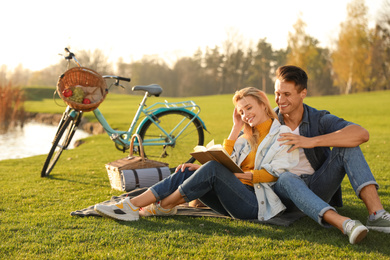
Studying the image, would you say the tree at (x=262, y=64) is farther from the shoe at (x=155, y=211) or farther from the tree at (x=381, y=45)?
the shoe at (x=155, y=211)

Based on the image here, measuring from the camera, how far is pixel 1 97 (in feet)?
50.6

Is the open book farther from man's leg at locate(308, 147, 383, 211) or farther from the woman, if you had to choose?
man's leg at locate(308, 147, 383, 211)

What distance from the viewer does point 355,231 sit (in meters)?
2.66

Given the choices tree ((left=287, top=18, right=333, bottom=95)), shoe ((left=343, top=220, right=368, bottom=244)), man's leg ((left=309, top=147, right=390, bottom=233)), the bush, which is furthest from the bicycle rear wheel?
tree ((left=287, top=18, right=333, bottom=95))

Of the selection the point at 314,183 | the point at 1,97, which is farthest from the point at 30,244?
the point at 1,97

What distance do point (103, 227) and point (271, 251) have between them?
4.28ft

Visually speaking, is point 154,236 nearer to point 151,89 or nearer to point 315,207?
point 315,207

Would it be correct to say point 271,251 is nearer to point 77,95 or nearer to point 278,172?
point 278,172

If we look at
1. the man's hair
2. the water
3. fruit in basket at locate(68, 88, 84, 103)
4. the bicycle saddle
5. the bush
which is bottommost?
the water

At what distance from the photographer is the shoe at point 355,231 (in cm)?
266

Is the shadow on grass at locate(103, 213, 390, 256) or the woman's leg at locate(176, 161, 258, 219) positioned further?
the woman's leg at locate(176, 161, 258, 219)

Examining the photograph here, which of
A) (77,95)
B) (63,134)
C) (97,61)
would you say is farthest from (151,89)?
(97,61)

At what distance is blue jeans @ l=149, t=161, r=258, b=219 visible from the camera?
10.1 feet

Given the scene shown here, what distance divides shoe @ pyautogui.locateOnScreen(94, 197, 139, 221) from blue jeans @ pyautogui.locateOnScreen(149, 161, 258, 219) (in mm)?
229
